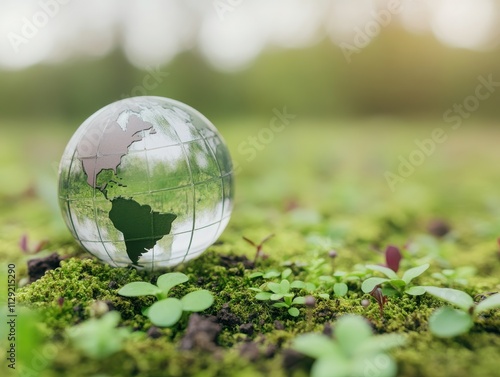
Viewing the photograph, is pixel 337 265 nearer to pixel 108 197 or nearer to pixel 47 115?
pixel 108 197

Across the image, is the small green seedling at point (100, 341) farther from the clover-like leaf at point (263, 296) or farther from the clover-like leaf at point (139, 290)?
the clover-like leaf at point (263, 296)

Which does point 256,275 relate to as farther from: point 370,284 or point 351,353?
point 351,353

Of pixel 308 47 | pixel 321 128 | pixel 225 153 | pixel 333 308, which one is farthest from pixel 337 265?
pixel 308 47

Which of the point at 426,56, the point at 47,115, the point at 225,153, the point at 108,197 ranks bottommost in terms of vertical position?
the point at 47,115

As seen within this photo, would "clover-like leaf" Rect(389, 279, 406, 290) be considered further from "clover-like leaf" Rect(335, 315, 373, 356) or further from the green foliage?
"clover-like leaf" Rect(335, 315, 373, 356)

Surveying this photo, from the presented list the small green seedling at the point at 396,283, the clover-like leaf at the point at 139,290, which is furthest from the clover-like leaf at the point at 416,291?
the clover-like leaf at the point at 139,290

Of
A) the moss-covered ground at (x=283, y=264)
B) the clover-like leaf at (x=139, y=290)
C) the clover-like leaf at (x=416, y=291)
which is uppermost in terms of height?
the clover-like leaf at (x=139, y=290)

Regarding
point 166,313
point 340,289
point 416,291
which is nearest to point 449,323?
point 416,291
